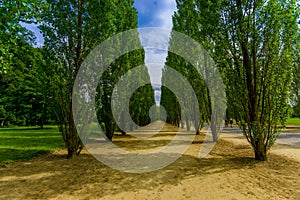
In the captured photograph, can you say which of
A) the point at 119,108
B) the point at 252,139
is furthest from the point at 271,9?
the point at 119,108

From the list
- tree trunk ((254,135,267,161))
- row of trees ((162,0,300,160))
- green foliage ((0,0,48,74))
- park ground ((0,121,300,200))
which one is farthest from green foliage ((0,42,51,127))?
tree trunk ((254,135,267,161))

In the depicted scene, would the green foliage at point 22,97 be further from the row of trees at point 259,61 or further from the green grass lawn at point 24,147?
the row of trees at point 259,61

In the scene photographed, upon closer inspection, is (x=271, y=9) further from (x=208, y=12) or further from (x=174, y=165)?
(x=174, y=165)

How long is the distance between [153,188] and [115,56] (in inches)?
404

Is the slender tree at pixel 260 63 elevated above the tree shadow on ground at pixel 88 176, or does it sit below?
above

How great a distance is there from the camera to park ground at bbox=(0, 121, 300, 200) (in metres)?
4.28

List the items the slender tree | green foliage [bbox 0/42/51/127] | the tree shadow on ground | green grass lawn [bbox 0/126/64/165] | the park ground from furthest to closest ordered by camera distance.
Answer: green foliage [bbox 0/42/51/127] → green grass lawn [bbox 0/126/64/165] → the slender tree → the tree shadow on ground → the park ground

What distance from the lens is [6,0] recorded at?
14.8 ft

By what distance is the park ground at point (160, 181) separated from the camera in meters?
4.28

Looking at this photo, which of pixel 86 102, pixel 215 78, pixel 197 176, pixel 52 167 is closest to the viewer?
pixel 197 176

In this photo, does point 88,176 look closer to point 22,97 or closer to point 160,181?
point 160,181

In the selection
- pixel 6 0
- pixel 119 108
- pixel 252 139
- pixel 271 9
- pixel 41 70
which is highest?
pixel 271 9

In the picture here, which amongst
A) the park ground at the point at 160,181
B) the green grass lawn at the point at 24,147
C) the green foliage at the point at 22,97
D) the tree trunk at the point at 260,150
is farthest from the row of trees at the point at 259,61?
the green foliage at the point at 22,97

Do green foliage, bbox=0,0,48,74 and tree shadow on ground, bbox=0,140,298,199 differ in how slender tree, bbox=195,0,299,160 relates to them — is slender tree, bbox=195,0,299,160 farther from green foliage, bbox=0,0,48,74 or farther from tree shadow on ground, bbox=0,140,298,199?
green foliage, bbox=0,0,48,74
